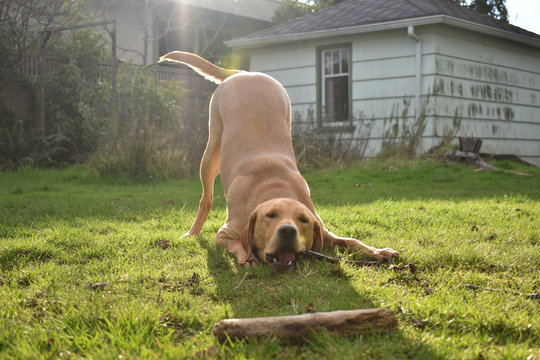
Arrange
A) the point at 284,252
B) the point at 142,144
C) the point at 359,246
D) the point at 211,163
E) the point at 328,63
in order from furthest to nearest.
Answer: the point at 328,63, the point at 142,144, the point at 211,163, the point at 359,246, the point at 284,252

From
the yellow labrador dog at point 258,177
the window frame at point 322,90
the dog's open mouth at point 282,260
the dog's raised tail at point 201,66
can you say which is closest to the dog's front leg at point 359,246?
the yellow labrador dog at point 258,177

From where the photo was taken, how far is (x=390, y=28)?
1292 centimetres

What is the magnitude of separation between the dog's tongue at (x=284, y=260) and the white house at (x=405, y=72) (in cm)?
906

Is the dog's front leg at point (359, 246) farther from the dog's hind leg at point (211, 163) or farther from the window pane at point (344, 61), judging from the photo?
the window pane at point (344, 61)

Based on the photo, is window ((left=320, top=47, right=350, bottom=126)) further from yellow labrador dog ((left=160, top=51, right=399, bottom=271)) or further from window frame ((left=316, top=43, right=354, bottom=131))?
yellow labrador dog ((left=160, top=51, right=399, bottom=271))

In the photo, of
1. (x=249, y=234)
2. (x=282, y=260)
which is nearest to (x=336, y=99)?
(x=249, y=234)

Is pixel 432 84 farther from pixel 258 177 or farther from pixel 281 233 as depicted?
pixel 281 233

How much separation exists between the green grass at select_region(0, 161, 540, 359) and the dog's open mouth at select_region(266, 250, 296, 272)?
0.07 m

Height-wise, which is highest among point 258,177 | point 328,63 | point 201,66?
point 328,63

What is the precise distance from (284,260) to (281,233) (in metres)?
0.26

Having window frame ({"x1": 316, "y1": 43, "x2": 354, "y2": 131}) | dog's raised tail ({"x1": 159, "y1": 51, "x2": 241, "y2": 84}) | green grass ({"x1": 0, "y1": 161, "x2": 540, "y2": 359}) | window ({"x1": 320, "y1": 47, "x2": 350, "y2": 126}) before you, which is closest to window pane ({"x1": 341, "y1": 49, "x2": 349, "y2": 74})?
window ({"x1": 320, "y1": 47, "x2": 350, "y2": 126})

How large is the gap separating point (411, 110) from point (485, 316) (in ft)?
35.2

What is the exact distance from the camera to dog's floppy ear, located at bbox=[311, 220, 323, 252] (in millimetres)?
3944

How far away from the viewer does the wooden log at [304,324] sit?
7.83ft
